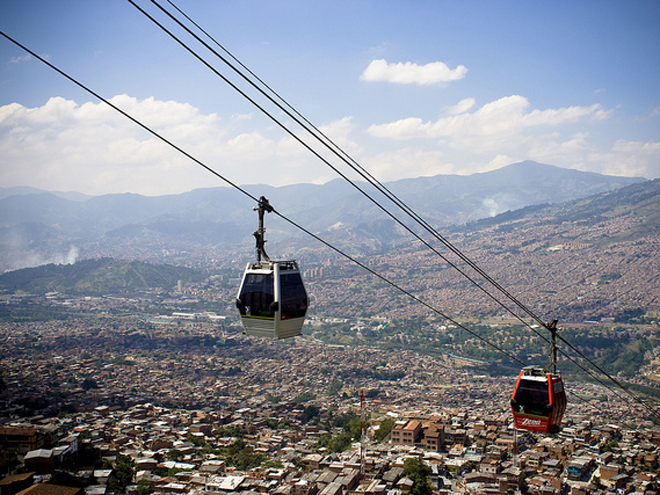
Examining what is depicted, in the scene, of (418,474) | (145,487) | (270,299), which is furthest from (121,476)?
(270,299)

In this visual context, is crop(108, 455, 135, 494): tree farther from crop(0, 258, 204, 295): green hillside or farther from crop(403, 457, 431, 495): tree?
crop(0, 258, 204, 295): green hillside

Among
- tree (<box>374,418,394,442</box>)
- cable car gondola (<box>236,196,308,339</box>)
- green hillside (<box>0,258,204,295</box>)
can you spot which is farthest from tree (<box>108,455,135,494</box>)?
green hillside (<box>0,258,204,295</box>)

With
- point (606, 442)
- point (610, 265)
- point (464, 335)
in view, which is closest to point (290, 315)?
point (606, 442)

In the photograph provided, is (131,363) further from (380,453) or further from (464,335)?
(464,335)

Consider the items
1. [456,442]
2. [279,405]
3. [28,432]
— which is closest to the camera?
[28,432]

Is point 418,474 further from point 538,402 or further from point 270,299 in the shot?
point 270,299

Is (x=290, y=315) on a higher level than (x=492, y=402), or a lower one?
higher

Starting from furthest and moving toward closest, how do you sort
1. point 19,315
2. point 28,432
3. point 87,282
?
point 87,282, point 19,315, point 28,432
